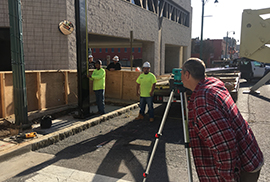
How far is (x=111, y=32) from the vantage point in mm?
14977

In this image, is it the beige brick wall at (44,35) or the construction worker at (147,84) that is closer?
the construction worker at (147,84)

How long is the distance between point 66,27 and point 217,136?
10644 mm

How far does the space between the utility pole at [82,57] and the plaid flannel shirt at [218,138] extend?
19.4ft

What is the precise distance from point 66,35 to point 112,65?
2.66 metres

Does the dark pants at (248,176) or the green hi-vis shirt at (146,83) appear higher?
the green hi-vis shirt at (146,83)

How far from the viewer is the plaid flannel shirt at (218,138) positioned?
1633 mm

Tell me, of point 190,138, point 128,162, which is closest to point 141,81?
point 128,162

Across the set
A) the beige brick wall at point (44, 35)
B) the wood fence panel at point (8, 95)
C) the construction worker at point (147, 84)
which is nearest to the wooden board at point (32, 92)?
the wood fence panel at point (8, 95)

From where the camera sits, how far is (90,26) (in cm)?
1292

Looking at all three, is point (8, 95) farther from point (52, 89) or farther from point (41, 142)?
point (41, 142)

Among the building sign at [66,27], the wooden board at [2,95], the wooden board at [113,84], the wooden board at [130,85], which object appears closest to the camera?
the wooden board at [2,95]

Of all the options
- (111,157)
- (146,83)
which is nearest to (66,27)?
(146,83)

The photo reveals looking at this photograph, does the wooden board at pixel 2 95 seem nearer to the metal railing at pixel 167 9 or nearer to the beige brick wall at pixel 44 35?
the beige brick wall at pixel 44 35

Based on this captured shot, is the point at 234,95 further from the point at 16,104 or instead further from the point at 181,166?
the point at 16,104
